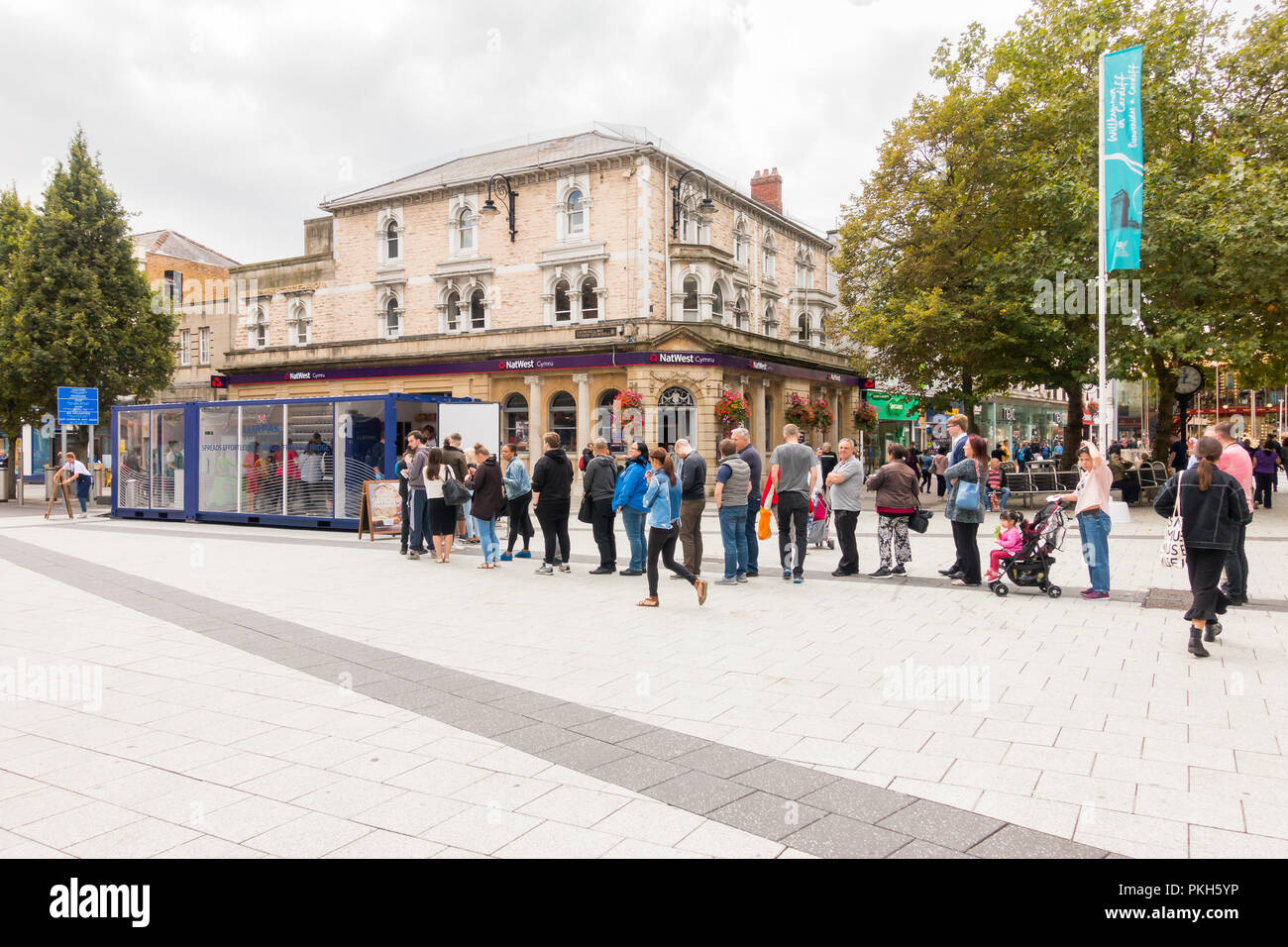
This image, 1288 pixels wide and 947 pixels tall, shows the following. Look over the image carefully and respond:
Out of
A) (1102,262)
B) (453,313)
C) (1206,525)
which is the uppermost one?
(453,313)

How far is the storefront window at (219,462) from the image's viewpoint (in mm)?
20141

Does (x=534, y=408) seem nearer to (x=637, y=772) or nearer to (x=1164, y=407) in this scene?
(x=1164, y=407)

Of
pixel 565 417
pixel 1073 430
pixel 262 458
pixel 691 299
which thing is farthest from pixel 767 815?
pixel 691 299

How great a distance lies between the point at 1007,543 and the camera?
9953 millimetres

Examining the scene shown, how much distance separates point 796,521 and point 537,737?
6.91 m

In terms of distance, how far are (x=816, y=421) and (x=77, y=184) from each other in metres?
28.4

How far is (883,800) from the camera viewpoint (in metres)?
3.92

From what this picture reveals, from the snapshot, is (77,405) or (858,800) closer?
Result: (858,800)

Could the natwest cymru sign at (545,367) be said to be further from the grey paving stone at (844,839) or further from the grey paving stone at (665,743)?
the grey paving stone at (844,839)

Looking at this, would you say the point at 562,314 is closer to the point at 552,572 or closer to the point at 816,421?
the point at 816,421

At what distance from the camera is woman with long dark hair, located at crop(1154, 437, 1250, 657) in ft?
22.1

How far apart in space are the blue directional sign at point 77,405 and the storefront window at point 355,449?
13619 mm

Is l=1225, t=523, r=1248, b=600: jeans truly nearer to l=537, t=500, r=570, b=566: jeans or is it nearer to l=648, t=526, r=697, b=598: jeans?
l=648, t=526, r=697, b=598: jeans

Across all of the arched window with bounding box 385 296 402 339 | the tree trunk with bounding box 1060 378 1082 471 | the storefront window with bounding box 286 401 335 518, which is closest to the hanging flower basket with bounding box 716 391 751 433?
the tree trunk with bounding box 1060 378 1082 471
